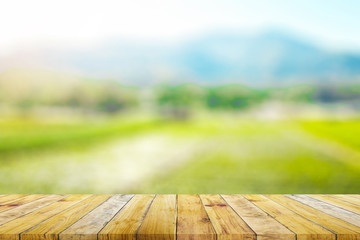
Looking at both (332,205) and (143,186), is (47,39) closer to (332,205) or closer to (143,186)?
(143,186)

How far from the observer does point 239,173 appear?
5.70 meters

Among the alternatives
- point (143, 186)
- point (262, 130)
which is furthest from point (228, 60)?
point (143, 186)

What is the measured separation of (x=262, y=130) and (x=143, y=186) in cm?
228

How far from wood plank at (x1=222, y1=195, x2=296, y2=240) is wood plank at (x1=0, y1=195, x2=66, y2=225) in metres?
0.85

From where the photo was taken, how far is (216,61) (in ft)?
20.2

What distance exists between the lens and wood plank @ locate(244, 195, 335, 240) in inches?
41.8

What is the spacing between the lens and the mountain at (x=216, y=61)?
5312mm

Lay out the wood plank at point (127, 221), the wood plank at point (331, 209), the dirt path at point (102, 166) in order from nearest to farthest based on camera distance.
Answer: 1. the wood plank at point (127, 221)
2. the wood plank at point (331, 209)
3. the dirt path at point (102, 166)

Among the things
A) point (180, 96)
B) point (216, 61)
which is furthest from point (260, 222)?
point (216, 61)

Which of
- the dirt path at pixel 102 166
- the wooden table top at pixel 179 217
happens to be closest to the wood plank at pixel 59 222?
the wooden table top at pixel 179 217

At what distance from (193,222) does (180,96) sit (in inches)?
192

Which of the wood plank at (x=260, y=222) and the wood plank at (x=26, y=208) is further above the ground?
the wood plank at (x=26, y=208)

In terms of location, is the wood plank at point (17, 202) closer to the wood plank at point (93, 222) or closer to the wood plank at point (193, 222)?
the wood plank at point (93, 222)

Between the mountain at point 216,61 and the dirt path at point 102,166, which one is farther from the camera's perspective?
the mountain at point 216,61
